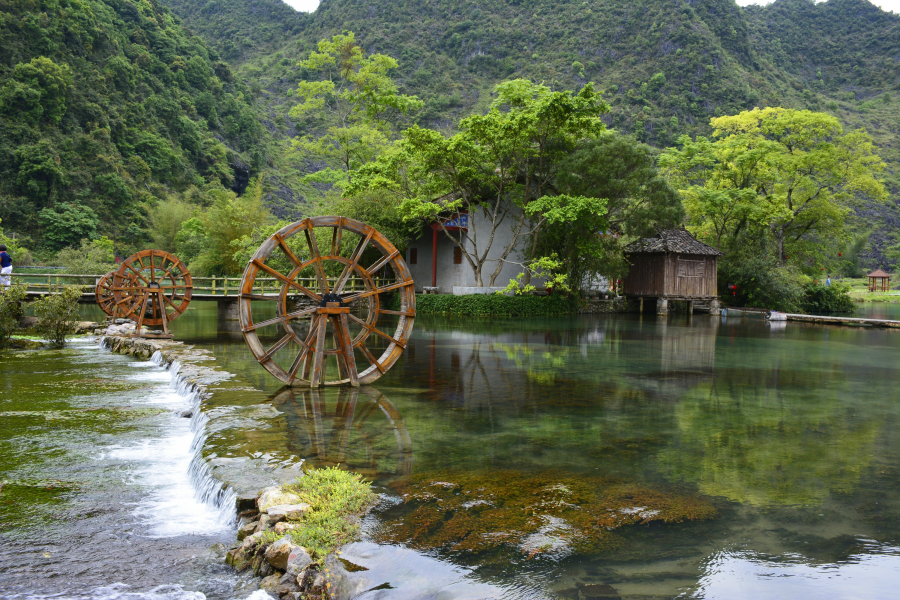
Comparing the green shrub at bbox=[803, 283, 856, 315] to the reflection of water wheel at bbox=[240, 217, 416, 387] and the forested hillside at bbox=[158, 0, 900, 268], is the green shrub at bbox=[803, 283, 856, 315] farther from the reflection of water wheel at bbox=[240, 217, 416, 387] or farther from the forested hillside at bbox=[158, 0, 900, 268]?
the forested hillside at bbox=[158, 0, 900, 268]

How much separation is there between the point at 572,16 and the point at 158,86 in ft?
197

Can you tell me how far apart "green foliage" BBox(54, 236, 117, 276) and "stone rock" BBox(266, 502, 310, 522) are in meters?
29.3

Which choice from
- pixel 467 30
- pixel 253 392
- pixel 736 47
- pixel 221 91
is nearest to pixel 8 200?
pixel 221 91

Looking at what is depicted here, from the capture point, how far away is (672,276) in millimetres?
31469

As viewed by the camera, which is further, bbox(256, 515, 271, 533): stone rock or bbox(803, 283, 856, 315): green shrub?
bbox(803, 283, 856, 315): green shrub

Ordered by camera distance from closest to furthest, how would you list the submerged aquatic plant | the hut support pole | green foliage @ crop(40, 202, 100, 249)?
the submerged aquatic plant
the hut support pole
green foliage @ crop(40, 202, 100, 249)

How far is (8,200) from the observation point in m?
41.8

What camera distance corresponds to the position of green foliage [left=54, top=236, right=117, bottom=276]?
31.8 metres

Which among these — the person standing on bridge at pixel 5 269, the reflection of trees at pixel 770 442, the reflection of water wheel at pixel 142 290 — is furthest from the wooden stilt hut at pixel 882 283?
the person standing on bridge at pixel 5 269

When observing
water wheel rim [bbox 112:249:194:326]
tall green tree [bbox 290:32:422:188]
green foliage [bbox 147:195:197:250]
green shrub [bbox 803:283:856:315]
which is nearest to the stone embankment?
water wheel rim [bbox 112:249:194:326]

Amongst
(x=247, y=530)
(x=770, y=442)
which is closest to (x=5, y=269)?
(x=247, y=530)

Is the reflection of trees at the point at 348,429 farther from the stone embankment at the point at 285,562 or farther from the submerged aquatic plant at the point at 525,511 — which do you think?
the stone embankment at the point at 285,562

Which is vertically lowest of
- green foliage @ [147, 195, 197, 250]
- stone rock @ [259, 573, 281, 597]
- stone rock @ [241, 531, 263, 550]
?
stone rock @ [259, 573, 281, 597]

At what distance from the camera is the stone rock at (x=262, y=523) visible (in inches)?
196
